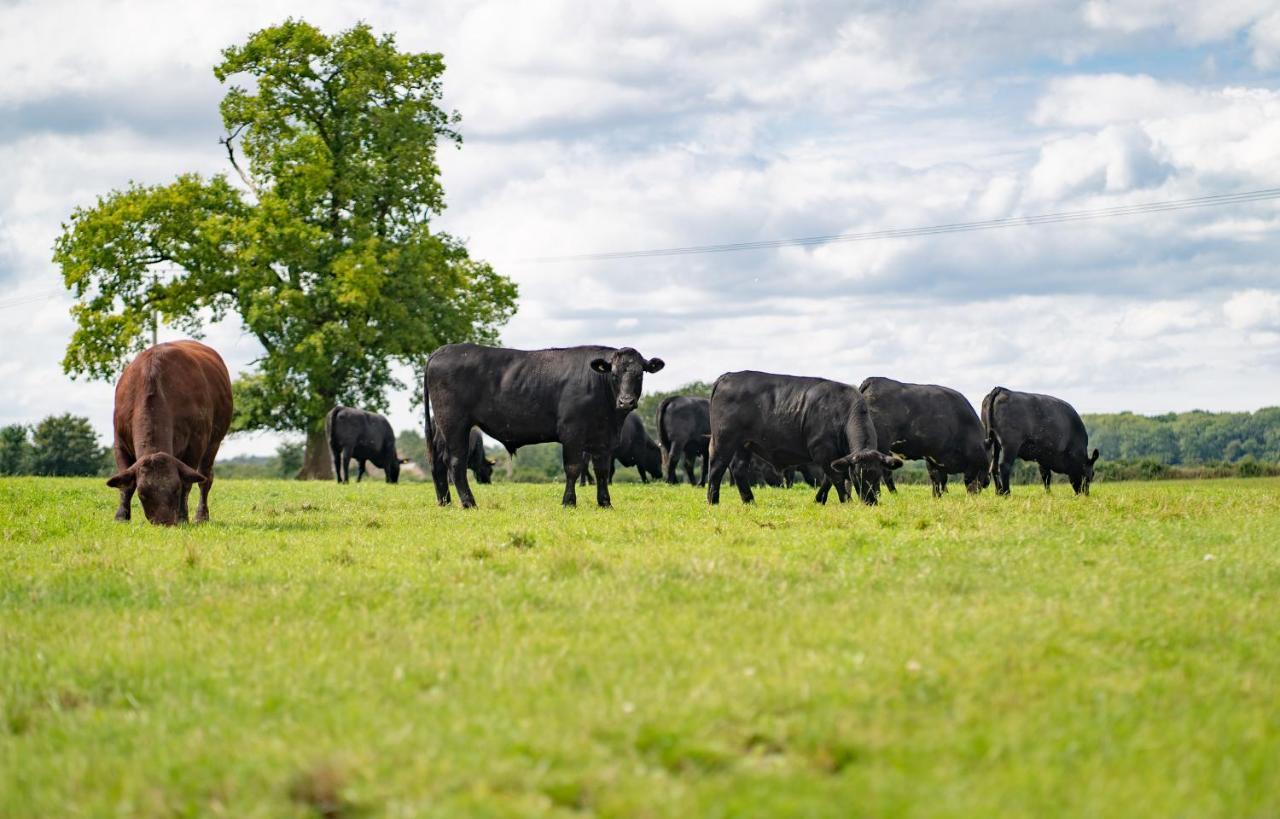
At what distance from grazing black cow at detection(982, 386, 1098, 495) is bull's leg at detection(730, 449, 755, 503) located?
670 centimetres

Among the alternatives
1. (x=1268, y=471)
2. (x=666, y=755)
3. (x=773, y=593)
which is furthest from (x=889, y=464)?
(x=1268, y=471)

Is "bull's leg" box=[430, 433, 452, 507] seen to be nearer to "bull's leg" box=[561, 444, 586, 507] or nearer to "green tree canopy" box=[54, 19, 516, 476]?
"bull's leg" box=[561, 444, 586, 507]

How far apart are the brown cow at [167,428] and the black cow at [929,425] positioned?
11722mm

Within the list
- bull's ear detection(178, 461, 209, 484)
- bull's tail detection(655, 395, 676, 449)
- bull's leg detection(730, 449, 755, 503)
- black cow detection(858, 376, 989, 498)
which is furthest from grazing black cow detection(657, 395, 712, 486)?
bull's ear detection(178, 461, 209, 484)

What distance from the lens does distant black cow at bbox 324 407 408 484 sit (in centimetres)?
4362

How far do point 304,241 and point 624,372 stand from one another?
28529mm

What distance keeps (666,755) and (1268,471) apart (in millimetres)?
45674

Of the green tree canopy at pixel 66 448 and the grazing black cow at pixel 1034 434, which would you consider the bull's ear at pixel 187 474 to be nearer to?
the grazing black cow at pixel 1034 434

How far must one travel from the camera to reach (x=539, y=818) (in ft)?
15.4

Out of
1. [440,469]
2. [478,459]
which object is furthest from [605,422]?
[478,459]

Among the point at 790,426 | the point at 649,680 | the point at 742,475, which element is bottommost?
the point at 649,680

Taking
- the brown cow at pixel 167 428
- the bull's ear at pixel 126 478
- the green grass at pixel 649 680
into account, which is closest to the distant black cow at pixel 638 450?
the brown cow at pixel 167 428

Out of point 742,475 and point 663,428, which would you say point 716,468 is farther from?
point 663,428

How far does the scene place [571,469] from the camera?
68.6 ft
